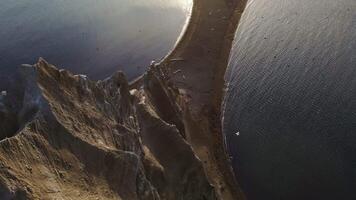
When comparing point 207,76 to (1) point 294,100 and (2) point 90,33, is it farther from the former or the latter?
(2) point 90,33

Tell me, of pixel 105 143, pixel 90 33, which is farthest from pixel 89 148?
pixel 90 33

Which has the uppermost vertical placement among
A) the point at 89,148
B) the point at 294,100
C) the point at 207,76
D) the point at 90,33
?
the point at 90,33

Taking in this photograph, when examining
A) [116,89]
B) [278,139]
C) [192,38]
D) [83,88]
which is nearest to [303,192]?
[278,139]

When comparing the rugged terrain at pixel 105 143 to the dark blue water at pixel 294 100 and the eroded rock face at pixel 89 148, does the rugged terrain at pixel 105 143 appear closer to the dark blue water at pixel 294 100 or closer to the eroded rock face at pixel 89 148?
the eroded rock face at pixel 89 148

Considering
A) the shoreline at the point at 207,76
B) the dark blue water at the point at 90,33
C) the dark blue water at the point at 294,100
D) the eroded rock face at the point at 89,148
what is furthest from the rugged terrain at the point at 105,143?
the dark blue water at the point at 90,33

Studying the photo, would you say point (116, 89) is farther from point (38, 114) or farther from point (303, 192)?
point (303, 192)

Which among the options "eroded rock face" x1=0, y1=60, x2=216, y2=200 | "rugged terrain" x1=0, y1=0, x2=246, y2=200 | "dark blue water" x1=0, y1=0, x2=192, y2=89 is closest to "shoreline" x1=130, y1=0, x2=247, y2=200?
"rugged terrain" x1=0, y1=0, x2=246, y2=200

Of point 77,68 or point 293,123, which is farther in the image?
point 77,68
